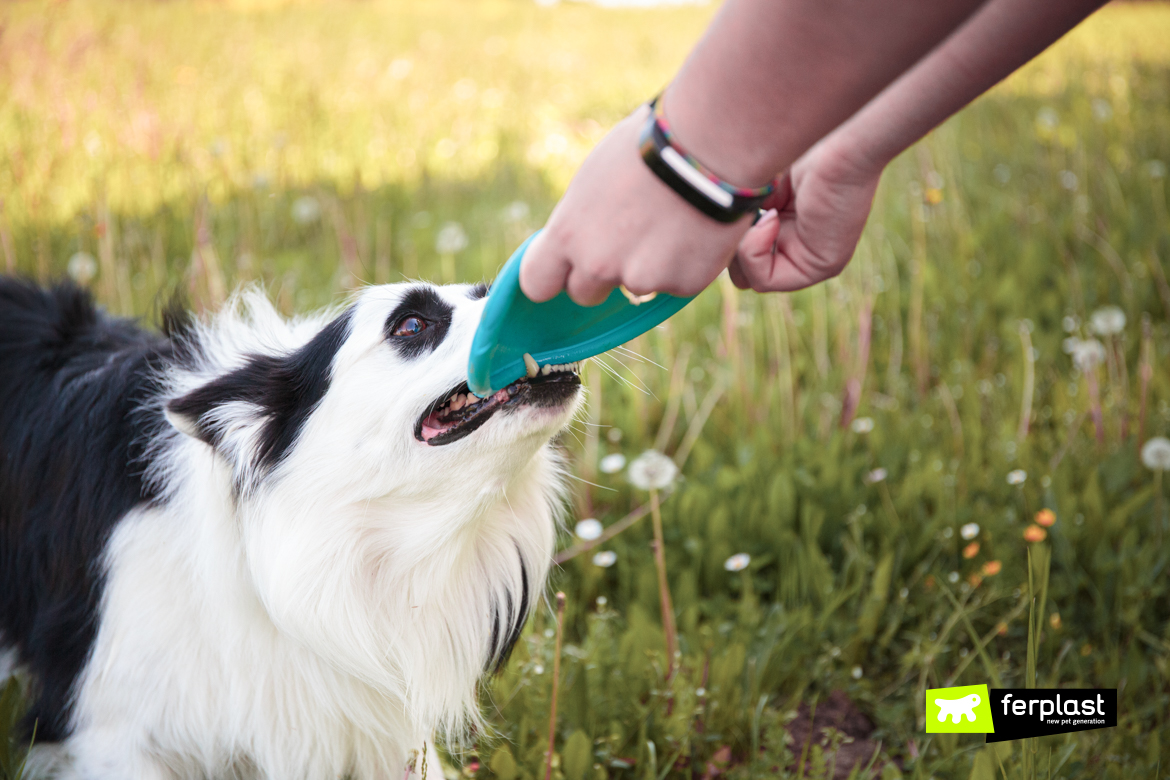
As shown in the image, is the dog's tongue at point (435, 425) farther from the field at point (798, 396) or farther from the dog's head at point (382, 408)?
the field at point (798, 396)

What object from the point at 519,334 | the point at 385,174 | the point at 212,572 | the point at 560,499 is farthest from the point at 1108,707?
the point at 385,174

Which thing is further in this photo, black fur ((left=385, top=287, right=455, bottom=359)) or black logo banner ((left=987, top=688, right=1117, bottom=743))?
black fur ((left=385, top=287, right=455, bottom=359))

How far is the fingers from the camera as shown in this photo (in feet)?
3.29

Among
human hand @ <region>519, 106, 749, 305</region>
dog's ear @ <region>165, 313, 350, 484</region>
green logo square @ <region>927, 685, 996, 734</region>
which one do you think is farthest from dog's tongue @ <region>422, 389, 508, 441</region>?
green logo square @ <region>927, 685, 996, 734</region>

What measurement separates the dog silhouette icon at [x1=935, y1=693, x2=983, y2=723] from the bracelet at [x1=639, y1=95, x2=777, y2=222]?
110 centimetres

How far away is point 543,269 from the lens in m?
1.02

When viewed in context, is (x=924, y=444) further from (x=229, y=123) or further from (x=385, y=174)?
(x=229, y=123)

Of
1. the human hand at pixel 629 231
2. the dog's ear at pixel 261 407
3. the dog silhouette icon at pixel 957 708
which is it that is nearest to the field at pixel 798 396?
the dog silhouette icon at pixel 957 708

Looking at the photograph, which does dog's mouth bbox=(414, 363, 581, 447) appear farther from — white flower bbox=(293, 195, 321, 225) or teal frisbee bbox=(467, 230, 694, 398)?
white flower bbox=(293, 195, 321, 225)

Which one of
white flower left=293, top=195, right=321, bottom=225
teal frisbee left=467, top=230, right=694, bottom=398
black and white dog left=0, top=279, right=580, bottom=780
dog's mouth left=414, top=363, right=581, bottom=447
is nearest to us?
teal frisbee left=467, top=230, right=694, bottom=398

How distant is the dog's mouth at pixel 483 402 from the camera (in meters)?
1.56

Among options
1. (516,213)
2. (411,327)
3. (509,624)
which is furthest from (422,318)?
(516,213)

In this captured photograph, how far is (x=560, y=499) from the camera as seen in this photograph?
6.93ft

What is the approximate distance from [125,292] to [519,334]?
2.86m
